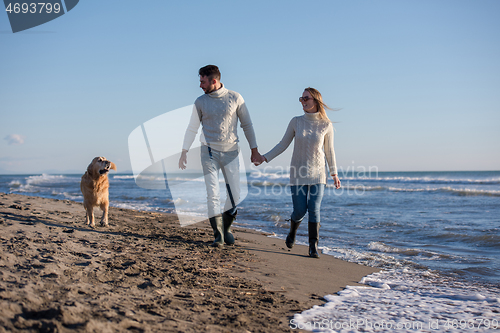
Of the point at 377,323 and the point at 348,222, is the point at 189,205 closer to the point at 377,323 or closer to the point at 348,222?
the point at 348,222

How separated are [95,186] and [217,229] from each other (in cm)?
233

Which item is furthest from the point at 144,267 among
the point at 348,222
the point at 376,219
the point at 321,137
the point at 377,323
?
the point at 376,219

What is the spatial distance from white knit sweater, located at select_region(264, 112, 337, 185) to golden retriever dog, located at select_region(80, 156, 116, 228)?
261 cm

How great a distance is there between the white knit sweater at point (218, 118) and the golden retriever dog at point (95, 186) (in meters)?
1.76

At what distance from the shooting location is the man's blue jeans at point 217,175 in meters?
4.04

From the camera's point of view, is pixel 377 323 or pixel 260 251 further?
pixel 260 251

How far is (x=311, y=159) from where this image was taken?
4055 mm

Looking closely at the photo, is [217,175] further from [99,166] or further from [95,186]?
[95,186]

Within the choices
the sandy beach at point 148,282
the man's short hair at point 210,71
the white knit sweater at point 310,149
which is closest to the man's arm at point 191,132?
the man's short hair at point 210,71

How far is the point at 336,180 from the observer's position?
419 centimetres

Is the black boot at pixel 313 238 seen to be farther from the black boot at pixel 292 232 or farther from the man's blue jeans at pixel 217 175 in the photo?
the man's blue jeans at pixel 217 175

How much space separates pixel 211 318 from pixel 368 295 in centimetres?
146

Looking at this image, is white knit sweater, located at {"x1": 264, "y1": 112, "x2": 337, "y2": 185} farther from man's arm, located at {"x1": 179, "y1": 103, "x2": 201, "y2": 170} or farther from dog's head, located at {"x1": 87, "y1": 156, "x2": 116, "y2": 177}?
dog's head, located at {"x1": 87, "y1": 156, "x2": 116, "y2": 177}

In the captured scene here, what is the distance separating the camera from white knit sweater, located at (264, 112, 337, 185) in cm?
405
